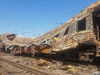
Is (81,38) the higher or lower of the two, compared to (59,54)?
higher

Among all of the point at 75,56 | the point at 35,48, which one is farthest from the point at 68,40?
the point at 35,48

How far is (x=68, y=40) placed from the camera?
6613 millimetres

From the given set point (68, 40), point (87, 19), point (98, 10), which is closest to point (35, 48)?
point (68, 40)

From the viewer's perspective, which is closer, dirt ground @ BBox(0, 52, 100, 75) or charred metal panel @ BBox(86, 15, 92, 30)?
dirt ground @ BBox(0, 52, 100, 75)

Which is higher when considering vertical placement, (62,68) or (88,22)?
(88,22)

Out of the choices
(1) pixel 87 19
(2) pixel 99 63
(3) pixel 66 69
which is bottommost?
(3) pixel 66 69

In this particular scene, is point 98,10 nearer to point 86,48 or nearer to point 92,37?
point 92,37

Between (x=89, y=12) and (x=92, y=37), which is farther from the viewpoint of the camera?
(x=89, y=12)

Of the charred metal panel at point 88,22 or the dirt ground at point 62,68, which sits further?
the charred metal panel at point 88,22

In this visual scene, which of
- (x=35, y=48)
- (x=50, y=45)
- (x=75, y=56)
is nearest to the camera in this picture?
(x=75, y=56)

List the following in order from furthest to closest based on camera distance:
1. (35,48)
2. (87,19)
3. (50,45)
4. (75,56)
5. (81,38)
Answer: (35,48), (50,45), (75,56), (87,19), (81,38)

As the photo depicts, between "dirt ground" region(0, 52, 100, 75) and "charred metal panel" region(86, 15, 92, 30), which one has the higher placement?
"charred metal panel" region(86, 15, 92, 30)

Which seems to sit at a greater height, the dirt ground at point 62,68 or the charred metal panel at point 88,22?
the charred metal panel at point 88,22

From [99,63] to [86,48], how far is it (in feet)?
4.58
